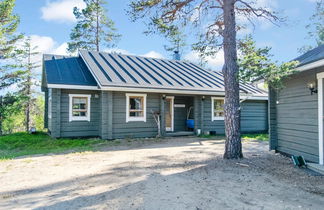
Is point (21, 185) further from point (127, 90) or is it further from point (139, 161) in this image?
point (127, 90)

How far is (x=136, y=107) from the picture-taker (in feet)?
36.5

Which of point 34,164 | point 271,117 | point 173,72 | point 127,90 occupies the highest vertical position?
point 173,72

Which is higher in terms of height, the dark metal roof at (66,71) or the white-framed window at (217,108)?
the dark metal roof at (66,71)

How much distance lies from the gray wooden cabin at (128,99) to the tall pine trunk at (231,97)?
517cm

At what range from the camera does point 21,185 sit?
13.7 ft

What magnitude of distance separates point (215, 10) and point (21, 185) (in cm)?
652

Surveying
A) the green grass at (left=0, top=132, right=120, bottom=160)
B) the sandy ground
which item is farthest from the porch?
the sandy ground

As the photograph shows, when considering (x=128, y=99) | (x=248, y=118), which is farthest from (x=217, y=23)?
(x=248, y=118)

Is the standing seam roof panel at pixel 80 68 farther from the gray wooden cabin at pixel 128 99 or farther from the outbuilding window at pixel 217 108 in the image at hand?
the outbuilding window at pixel 217 108

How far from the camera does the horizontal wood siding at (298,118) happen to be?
557 cm

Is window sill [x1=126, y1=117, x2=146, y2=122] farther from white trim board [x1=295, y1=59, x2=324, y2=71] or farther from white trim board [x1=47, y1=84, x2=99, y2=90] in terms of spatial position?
white trim board [x1=295, y1=59, x2=324, y2=71]

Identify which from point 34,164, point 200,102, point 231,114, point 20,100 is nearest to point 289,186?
point 231,114

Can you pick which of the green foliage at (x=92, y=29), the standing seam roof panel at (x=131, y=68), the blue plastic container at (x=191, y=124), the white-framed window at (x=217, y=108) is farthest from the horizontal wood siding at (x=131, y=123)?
the green foliage at (x=92, y=29)

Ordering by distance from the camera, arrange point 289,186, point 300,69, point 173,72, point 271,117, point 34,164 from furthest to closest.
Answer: point 173,72, point 271,117, point 34,164, point 300,69, point 289,186
